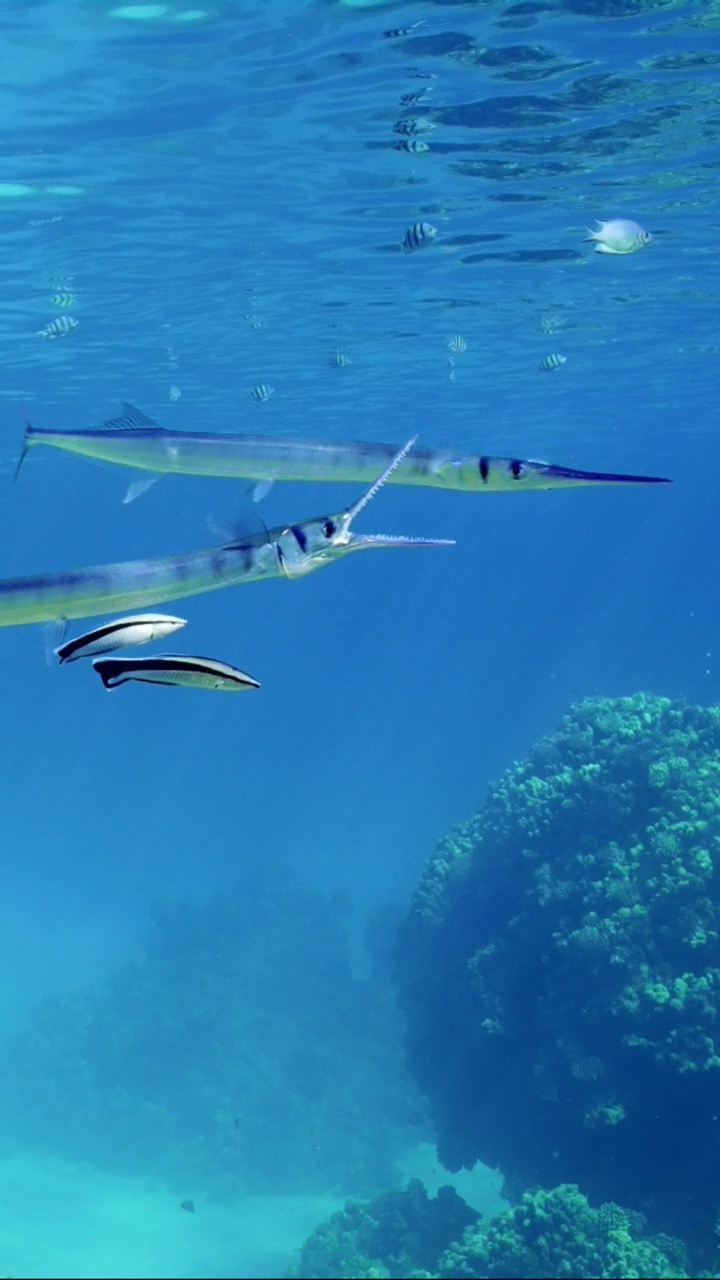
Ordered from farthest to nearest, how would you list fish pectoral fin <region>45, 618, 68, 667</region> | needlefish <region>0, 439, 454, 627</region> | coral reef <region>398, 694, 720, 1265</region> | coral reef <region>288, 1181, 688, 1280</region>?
coral reef <region>398, 694, 720, 1265</region>, coral reef <region>288, 1181, 688, 1280</region>, fish pectoral fin <region>45, 618, 68, 667</region>, needlefish <region>0, 439, 454, 627</region>

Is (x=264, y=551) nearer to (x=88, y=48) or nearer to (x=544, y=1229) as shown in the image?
(x=544, y=1229)

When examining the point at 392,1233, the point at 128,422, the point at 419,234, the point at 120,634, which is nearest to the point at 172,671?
the point at 120,634

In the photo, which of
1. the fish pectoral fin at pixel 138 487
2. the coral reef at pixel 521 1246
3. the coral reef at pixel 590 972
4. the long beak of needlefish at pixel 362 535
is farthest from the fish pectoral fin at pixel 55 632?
the coral reef at pixel 590 972

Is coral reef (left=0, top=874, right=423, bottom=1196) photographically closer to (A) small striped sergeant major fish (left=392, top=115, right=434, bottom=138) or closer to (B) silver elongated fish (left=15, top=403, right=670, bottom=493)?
(B) silver elongated fish (left=15, top=403, right=670, bottom=493)

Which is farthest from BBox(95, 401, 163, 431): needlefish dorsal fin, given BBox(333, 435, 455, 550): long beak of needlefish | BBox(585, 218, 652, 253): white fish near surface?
BBox(585, 218, 652, 253): white fish near surface

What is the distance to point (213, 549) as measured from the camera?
395 centimetres

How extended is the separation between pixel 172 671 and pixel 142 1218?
55.1ft

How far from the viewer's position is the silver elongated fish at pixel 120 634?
125 inches

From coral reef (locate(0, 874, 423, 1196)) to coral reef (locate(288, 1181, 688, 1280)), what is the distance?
6.12 meters

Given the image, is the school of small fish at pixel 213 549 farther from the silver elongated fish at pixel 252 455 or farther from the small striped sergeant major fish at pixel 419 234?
the small striped sergeant major fish at pixel 419 234

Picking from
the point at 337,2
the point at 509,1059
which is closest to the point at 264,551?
the point at 337,2

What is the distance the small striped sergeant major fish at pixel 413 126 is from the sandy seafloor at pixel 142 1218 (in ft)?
54.3

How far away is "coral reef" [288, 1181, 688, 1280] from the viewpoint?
8664mm

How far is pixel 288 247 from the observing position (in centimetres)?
1973
